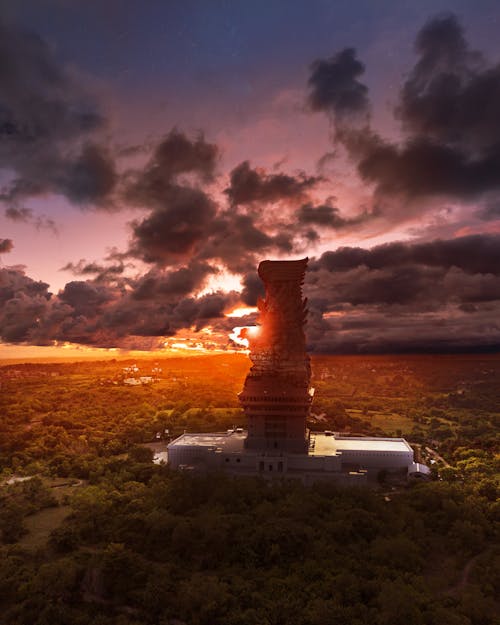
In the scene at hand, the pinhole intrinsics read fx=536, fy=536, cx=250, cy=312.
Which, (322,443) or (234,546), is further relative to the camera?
(322,443)

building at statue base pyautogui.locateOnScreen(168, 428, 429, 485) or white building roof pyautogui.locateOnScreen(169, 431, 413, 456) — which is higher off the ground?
white building roof pyautogui.locateOnScreen(169, 431, 413, 456)

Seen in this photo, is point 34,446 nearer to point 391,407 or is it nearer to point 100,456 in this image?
point 100,456

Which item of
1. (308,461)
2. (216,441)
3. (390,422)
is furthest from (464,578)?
(390,422)

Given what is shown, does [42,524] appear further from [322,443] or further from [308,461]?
[322,443]

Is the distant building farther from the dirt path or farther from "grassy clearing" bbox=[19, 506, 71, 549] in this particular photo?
the dirt path

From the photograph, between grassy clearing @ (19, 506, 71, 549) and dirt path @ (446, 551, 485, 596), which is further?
grassy clearing @ (19, 506, 71, 549)

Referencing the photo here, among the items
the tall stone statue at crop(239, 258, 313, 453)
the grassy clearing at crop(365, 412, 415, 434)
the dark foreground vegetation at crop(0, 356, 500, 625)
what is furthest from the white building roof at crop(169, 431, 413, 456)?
the grassy clearing at crop(365, 412, 415, 434)
